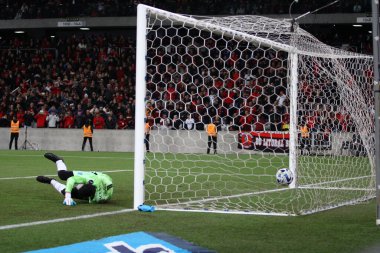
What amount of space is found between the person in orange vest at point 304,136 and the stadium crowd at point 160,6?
18.4 m

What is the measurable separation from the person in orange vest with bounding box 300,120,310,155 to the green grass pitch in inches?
110

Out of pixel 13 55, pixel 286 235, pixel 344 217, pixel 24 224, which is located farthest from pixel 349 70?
pixel 13 55

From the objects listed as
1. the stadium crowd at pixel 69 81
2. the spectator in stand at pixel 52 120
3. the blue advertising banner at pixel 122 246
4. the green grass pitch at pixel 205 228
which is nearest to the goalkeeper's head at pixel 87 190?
the green grass pitch at pixel 205 228

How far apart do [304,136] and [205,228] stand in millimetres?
6651

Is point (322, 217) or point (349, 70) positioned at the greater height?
point (349, 70)

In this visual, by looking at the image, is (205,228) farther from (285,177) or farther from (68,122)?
(68,122)

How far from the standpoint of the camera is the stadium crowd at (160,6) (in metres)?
32.0

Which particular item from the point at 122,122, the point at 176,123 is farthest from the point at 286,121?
the point at 122,122

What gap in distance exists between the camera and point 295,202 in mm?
9719

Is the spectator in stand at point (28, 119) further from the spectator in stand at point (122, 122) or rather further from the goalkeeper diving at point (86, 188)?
the goalkeeper diving at point (86, 188)

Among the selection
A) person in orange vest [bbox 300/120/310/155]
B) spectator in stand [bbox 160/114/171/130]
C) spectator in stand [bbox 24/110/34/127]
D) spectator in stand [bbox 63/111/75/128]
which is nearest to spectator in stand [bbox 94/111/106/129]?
spectator in stand [bbox 63/111/75/128]

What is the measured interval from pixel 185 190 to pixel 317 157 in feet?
10.6

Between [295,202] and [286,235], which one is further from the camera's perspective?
[295,202]

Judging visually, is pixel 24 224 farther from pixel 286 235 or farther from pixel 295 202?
pixel 295 202
